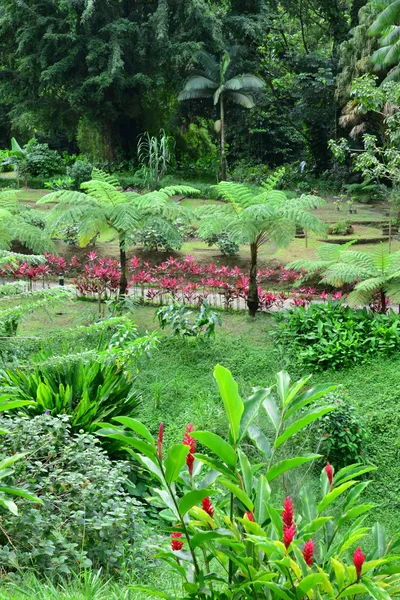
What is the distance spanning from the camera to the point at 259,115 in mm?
23859

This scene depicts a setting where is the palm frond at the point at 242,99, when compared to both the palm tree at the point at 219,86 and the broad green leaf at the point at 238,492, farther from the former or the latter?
the broad green leaf at the point at 238,492

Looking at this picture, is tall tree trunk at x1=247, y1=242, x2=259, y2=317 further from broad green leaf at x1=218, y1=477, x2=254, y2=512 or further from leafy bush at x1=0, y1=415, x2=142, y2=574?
broad green leaf at x1=218, y1=477, x2=254, y2=512

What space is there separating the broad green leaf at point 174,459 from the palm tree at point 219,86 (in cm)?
1908

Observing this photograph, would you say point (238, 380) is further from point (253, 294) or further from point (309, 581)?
point (309, 581)

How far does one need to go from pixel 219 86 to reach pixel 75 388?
56.0 ft

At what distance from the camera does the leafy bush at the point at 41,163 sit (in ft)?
70.3

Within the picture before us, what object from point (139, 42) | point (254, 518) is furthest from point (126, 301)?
point (139, 42)

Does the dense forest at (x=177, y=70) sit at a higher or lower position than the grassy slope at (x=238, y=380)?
higher

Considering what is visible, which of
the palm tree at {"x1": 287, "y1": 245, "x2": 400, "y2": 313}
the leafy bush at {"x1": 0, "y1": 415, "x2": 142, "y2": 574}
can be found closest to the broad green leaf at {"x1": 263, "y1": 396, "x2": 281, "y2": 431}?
the leafy bush at {"x1": 0, "y1": 415, "x2": 142, "y2": 574}

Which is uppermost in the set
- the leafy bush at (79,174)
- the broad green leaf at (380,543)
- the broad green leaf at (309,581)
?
the leafy bush at (79,174)

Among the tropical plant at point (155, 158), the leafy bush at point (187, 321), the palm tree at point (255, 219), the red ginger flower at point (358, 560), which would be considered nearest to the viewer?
the red ginger flower at point (358, 560)

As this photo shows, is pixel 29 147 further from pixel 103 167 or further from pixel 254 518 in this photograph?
pixel 254 518

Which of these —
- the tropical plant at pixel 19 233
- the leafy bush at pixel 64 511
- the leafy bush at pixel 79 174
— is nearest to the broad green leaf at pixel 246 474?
the leafy bush at pixel 64 511

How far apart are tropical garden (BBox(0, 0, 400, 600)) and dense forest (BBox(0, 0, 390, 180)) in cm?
9
